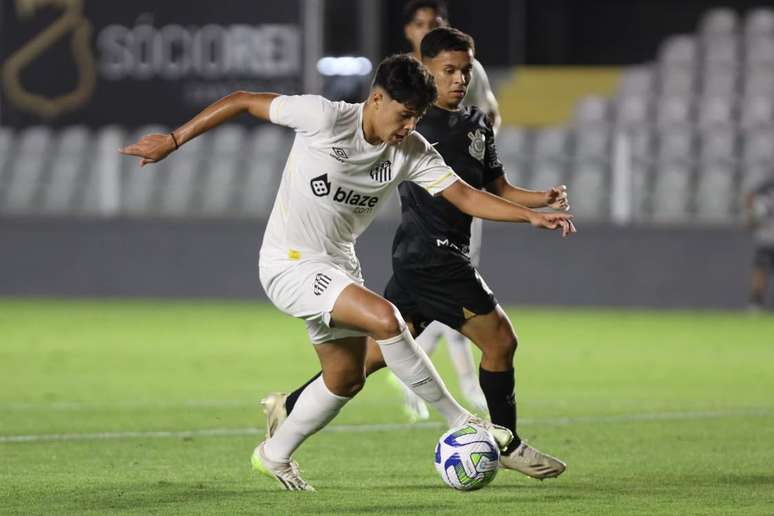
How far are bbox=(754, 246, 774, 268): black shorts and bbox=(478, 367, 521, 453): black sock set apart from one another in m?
11.6

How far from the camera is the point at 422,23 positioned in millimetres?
9078

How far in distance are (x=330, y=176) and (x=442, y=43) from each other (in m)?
1.05

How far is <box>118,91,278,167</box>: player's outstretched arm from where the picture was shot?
6711 mm

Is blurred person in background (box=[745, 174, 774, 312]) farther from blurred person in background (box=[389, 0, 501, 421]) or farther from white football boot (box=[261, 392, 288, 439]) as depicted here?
white football boot (box=[261, 392, 288, 439])

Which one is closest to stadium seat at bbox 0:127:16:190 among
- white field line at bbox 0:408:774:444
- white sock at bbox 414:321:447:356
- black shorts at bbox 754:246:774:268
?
black shorts at bbox 754:246:774:268

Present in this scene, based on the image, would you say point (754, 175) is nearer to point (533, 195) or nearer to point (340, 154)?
point (533, 195)

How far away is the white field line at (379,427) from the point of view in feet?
28.8

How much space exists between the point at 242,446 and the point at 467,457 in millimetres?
2134

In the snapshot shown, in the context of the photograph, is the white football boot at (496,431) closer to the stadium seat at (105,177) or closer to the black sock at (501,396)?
the black sock at (501,396)

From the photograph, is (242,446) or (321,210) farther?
(242,446)

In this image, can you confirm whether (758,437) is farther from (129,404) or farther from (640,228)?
(640,228)

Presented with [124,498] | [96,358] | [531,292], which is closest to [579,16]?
[531,292]

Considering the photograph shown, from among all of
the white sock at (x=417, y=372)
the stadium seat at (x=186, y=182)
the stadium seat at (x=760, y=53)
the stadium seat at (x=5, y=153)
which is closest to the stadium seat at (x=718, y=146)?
the stadium seat at (x=760, y=53)

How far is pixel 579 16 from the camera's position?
2650 cm
